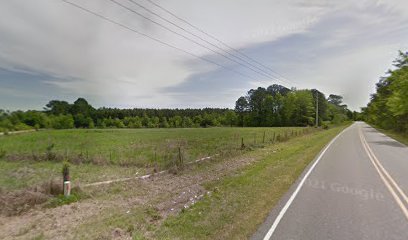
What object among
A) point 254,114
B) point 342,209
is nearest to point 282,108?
point 254,114

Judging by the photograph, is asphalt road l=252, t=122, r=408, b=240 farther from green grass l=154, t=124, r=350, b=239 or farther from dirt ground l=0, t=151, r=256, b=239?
dirt ground l=0, t=151, r=256, b=239

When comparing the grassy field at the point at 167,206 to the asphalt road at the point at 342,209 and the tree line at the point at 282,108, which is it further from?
the tree line at the point at 282,108

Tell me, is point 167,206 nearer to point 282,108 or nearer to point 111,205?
point 111,205

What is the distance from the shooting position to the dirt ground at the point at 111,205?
5.84m

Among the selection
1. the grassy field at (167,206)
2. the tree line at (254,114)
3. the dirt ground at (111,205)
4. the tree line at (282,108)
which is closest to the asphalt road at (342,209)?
the grassy field at (167,206)

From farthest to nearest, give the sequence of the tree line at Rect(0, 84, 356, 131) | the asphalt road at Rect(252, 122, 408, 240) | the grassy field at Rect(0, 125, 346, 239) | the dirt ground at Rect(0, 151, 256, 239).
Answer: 1. the tree line at Rect(0, 84, 356, 131)
2. the dirt ground at Rect(0, 151, 256, 239)
3. the grassy field at Rect(0, 125, 346, 239)
4. the asphalt road at Rect(252, 122, 408, 240)

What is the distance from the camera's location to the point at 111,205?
7.75m

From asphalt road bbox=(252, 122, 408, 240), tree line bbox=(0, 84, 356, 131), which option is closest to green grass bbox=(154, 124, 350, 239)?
asphalt road bbox=(252, 122, 408, 240)

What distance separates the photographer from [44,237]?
17.9 feet

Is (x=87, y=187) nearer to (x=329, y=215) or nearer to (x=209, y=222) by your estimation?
(x=209, y=222)

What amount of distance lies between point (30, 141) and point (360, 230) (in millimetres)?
35652

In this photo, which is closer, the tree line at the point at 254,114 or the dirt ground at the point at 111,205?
the dirt ground at the point at 111,205

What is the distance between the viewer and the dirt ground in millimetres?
5840

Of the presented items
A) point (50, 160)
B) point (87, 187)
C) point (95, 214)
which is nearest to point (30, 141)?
point (50, 160)
